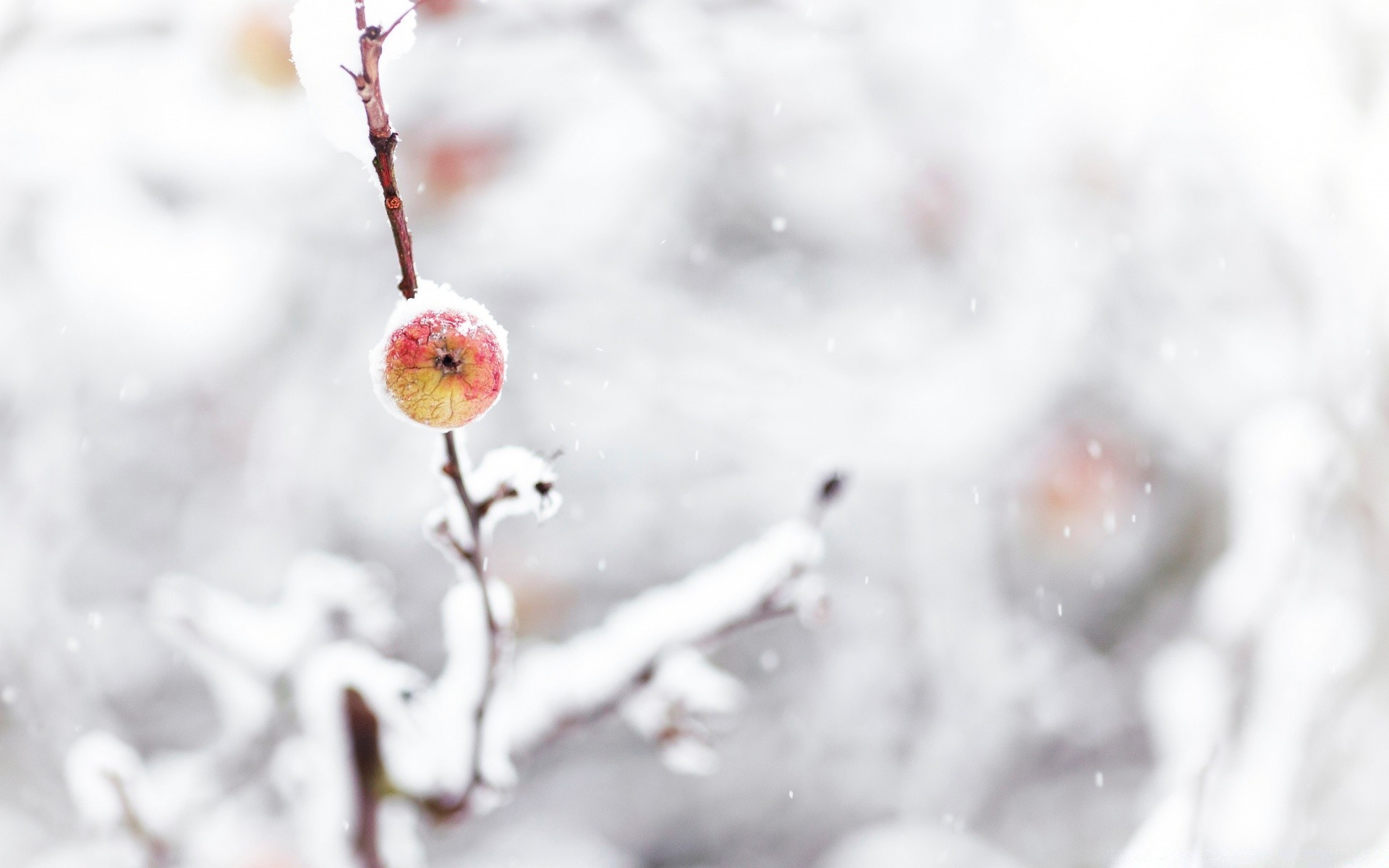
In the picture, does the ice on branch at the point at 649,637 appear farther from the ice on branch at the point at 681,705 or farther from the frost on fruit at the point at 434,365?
the frost on fruit at the point at 434,365

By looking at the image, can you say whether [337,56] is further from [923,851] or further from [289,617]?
[923,851]

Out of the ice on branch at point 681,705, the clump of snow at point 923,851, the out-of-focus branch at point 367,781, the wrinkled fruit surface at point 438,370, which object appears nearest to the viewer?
the wrinkled fruit surface at point 438,370

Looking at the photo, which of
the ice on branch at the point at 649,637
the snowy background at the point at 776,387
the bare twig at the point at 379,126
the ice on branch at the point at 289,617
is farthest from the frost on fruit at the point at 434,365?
the snowy background at the point at 776,387

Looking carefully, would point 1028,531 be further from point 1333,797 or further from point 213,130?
point 213,130

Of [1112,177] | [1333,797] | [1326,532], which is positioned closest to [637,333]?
[1112,177]

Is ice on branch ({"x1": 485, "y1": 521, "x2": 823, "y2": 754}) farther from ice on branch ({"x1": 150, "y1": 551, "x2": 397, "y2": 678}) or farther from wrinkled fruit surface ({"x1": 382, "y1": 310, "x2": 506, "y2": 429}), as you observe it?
wrinkled fruit surface ({"x1": 382, "y1": 310, "x2": 506, "y2": 429})

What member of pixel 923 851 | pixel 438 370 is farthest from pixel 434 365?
pixel 923 851
